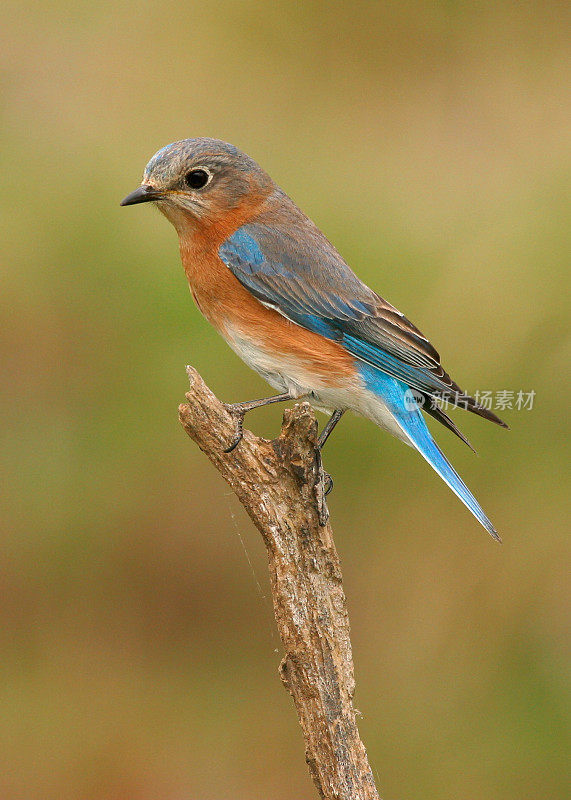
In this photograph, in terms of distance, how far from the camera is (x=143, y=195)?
445 cm

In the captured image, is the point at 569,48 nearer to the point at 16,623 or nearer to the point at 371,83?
the point at 371,83

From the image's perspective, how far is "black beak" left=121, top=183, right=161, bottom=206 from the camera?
4.41 meters

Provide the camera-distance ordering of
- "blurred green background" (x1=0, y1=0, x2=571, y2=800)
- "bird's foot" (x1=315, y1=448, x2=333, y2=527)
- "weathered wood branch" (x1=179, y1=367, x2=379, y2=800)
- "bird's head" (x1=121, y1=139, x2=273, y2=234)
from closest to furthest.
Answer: "weathered wood branch" (x1=179, y1=367, x2=379, y2=800) → "bird's foot" (x1=315, y1=448, x2=333, y2=527) → "bird's head" (x1=121, y1=139, x2=273, y2=234) → "blurred green background" (x1=0, y1=0, x2=571, y2=800)

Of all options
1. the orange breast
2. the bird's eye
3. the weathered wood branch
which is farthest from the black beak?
the weathered wood branch

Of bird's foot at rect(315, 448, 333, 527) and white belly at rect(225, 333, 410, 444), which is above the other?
white belly at rect(225, 333, 410, 444)

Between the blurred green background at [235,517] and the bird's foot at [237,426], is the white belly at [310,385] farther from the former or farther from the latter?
A: the blurred green background at [235,517]

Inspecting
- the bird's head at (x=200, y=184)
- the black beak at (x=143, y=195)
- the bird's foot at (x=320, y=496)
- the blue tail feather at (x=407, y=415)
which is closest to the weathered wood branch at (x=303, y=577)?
the bird's foot at (x=320, y=496)

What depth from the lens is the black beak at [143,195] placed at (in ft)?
14.5

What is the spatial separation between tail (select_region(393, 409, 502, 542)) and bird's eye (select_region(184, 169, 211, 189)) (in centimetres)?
136

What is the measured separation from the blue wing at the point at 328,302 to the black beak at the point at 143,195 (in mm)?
379

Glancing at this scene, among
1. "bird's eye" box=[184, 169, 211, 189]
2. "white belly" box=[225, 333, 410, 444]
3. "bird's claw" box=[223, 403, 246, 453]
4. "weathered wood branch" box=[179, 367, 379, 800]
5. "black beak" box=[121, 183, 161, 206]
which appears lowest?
"weathered wood branch" box=[179, 367, 379, 800]

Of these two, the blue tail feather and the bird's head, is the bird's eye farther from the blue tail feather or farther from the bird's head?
the blue tail feather

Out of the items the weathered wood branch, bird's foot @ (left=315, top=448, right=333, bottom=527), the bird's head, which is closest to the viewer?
the weathered wood branch

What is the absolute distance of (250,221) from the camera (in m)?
4.76
